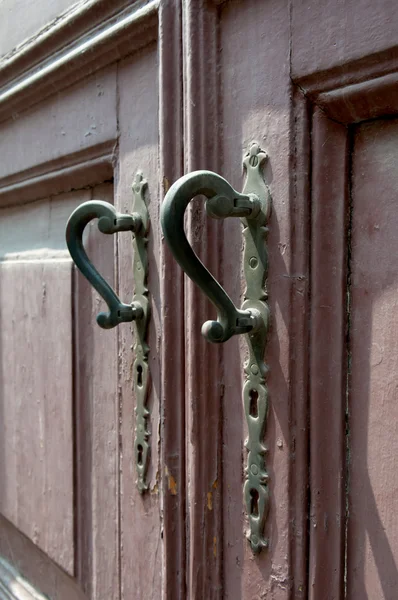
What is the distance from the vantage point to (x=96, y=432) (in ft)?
2.17

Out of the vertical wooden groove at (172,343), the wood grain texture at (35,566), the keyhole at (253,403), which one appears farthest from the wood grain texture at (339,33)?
the wood grain texture at (35,566)

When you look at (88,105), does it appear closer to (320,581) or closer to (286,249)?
(286,249)

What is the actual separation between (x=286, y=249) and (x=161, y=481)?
0.26 meters

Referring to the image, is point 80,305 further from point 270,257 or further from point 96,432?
point 270,257

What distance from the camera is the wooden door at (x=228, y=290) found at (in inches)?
14.9

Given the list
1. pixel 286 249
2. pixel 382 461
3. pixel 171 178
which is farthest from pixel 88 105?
pixel 382 461

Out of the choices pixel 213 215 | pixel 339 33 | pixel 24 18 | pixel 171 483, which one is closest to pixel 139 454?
pixel 171 483

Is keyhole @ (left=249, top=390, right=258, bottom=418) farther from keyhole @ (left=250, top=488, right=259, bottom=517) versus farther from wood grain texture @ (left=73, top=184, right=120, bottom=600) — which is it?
wood grain texture @ (left=73, top=184, right=120, bottom=600)

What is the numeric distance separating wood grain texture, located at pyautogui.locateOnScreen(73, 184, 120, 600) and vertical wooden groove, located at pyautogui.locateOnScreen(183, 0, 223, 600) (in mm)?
156

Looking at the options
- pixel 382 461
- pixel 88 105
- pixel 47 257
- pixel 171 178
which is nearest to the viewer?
pixel 382 461

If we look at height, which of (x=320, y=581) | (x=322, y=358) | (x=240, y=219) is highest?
(x=240, y=219)

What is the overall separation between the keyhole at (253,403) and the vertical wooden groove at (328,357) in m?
0.05

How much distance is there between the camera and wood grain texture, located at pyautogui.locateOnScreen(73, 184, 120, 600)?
631mm

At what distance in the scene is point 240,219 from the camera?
0.44 m
